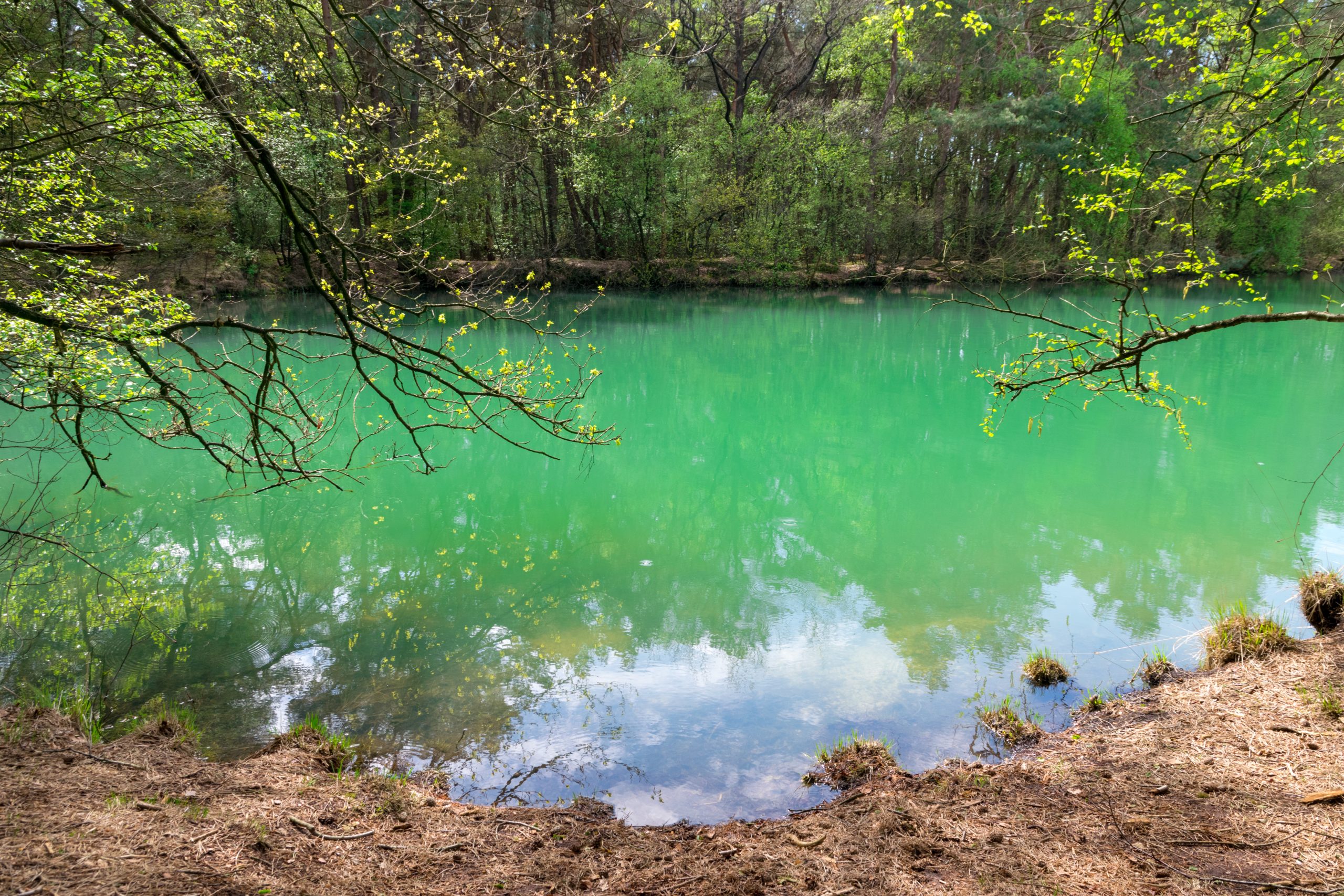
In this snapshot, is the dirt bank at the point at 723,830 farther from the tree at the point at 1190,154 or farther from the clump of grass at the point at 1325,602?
the tree at the point at 1190,154

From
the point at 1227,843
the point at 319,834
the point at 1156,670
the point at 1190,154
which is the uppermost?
the point at 1190,154

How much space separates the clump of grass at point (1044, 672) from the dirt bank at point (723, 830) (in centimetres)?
116

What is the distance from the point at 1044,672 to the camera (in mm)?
5320

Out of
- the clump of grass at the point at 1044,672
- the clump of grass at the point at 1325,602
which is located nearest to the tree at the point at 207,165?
the clump of grass at the point at 1044,672

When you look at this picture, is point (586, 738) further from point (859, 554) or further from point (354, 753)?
point (859, 554)

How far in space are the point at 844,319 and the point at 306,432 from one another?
76.4 feet

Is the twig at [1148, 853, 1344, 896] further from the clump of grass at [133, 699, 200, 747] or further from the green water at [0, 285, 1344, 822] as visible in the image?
the clump of grass at [133, 699, 200, 747]

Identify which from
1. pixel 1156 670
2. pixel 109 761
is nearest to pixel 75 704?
pixel 109 761

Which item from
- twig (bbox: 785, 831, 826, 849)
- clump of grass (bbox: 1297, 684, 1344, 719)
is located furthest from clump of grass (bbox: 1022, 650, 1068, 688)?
twig (bbox: 785, 831, 826, 849)

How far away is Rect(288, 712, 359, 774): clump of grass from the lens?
13.8ft

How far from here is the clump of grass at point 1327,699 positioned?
3867 millimetres

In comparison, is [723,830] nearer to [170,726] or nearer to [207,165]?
[170,726]

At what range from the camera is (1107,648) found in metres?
5.87

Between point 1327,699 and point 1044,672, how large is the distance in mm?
1571
